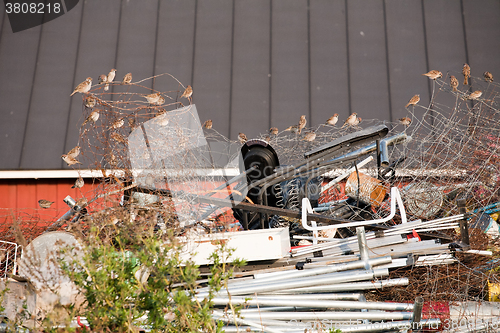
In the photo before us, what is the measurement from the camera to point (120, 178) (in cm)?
334

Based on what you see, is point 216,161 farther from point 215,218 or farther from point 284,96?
point 284,96

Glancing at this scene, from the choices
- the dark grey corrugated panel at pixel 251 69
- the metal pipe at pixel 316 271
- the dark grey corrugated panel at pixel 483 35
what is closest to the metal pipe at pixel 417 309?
the metal pipe at pixel 316 271

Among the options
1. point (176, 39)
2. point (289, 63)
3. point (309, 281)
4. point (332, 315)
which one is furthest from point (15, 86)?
point (332, 315)

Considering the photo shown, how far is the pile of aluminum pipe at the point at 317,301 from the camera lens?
2.18 metres

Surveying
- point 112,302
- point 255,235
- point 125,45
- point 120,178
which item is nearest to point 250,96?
point 125,45

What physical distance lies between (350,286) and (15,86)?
5.48 meters

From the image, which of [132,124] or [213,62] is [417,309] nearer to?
[132,124]

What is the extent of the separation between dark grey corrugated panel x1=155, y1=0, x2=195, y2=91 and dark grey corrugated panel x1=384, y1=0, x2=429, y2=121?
105 inches

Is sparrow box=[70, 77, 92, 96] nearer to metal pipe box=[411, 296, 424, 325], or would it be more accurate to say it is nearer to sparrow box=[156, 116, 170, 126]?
sparrow box=[156, 116, 170, 126]

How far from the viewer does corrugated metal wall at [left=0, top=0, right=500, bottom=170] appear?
5.80 metres

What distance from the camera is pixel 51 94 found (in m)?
5.96

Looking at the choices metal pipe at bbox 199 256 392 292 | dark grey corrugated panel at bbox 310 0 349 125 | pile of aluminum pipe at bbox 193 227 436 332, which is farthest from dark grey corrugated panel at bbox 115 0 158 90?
pile of aluminum pipe at bbox 193 227 436 332

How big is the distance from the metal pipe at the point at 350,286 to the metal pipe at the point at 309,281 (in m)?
0.02

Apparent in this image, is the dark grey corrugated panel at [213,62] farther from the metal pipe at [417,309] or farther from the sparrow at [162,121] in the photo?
the metal pipe at [417,309]
